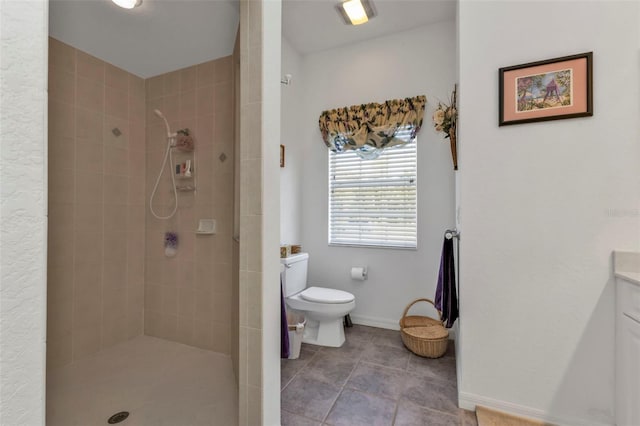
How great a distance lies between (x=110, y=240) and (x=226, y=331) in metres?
1.24

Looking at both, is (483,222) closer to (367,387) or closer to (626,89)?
(626,89)

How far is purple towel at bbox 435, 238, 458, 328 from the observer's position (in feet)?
6.74

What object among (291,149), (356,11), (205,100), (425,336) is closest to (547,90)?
(356,11)

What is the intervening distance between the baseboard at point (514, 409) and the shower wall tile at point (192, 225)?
1711 mm

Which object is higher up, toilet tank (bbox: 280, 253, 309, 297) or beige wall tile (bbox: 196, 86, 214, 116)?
beige wall tile (bbox: 196, 86, 214, 116)

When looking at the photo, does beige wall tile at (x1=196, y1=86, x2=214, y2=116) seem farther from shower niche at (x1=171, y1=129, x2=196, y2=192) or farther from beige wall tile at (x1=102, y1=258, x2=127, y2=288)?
beige wall tile at (x1=102, y1=258, x2=127, y2=288)

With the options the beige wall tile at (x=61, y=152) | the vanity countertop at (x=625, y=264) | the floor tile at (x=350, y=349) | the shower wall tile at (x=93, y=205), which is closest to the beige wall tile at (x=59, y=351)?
the shower wall tile at (x=93, y=205)

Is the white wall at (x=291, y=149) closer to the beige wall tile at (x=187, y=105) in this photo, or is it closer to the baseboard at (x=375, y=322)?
the beige wall tile at (x=187, y=105)

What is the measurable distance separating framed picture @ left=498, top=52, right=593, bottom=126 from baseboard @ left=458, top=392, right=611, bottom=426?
61.0 inches

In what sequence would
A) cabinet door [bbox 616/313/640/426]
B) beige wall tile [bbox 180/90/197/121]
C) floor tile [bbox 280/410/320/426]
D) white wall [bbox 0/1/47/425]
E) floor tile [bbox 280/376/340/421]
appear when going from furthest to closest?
beige wall tile [bbox 180/90/197/121] < floor tile [bbox 280/376/340/421] < floor tile [bbox 280/410/320/426] < cabinet door [bbox 616/313/640/426] < white wall [bbox 0/1/47/425]

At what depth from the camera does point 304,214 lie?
3.27m

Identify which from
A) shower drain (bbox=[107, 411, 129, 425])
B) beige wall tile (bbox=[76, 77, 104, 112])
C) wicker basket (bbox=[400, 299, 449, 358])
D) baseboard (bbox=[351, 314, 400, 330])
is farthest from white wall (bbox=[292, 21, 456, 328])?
shower drain (bbox=[107, 411, 129, 425])

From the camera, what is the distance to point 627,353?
4.40 feet

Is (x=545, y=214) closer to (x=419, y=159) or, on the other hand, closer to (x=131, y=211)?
(x=419, y=159)
